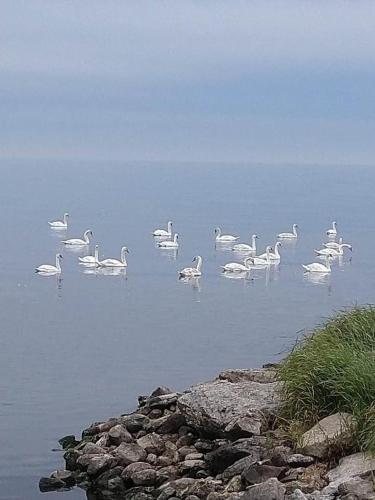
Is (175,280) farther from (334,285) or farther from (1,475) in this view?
(1,475)

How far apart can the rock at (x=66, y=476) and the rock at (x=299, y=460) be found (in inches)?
150

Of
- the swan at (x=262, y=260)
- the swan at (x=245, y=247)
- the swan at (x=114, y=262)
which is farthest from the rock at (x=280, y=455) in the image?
the swan at (x=245, y=247)

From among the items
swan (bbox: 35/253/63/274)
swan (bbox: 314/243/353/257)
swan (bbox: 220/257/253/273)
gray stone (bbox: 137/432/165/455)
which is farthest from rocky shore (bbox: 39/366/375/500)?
swan (bbox: 314/243/353/257)

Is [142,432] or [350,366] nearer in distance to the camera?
[350,366]

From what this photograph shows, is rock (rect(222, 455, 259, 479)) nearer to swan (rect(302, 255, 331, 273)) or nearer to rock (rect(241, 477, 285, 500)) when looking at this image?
rock (rect(241, 477, 285, 500))

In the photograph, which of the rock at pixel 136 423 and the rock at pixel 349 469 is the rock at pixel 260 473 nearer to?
the rock at pixel 349 469

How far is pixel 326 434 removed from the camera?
10.7 m

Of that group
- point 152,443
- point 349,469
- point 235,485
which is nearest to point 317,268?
point 152,443

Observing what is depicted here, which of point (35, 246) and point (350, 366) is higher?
point (350, 366)

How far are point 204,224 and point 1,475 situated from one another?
145 feet

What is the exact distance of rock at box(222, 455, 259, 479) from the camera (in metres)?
11.2

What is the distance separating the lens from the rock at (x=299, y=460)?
10.7 meters

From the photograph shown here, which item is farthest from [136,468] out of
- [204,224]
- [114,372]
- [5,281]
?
[204,224]

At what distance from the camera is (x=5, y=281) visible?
34875 millimetres
